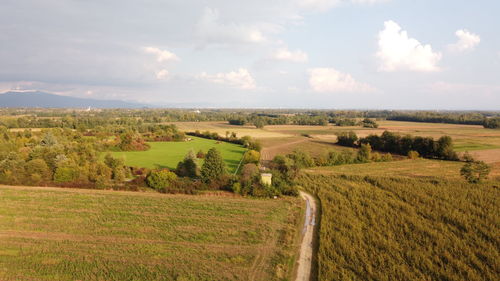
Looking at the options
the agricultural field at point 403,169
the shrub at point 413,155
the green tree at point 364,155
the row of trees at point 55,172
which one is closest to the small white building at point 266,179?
the agricultural field at point 403,169

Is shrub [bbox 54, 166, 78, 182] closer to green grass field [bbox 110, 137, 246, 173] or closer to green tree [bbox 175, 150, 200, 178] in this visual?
green grass field [bbox 110, 137, 246, 173]

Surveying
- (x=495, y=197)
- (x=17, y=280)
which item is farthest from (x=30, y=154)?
(x=495, y=197)

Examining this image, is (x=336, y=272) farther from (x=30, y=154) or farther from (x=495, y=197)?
(x=30, y=154)

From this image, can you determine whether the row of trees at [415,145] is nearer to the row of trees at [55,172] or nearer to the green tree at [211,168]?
the green tree at [211,168]

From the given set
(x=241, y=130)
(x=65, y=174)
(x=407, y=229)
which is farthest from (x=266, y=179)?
(x=241, y=130)

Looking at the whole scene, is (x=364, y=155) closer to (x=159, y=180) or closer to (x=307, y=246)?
(x=307, y=246)
